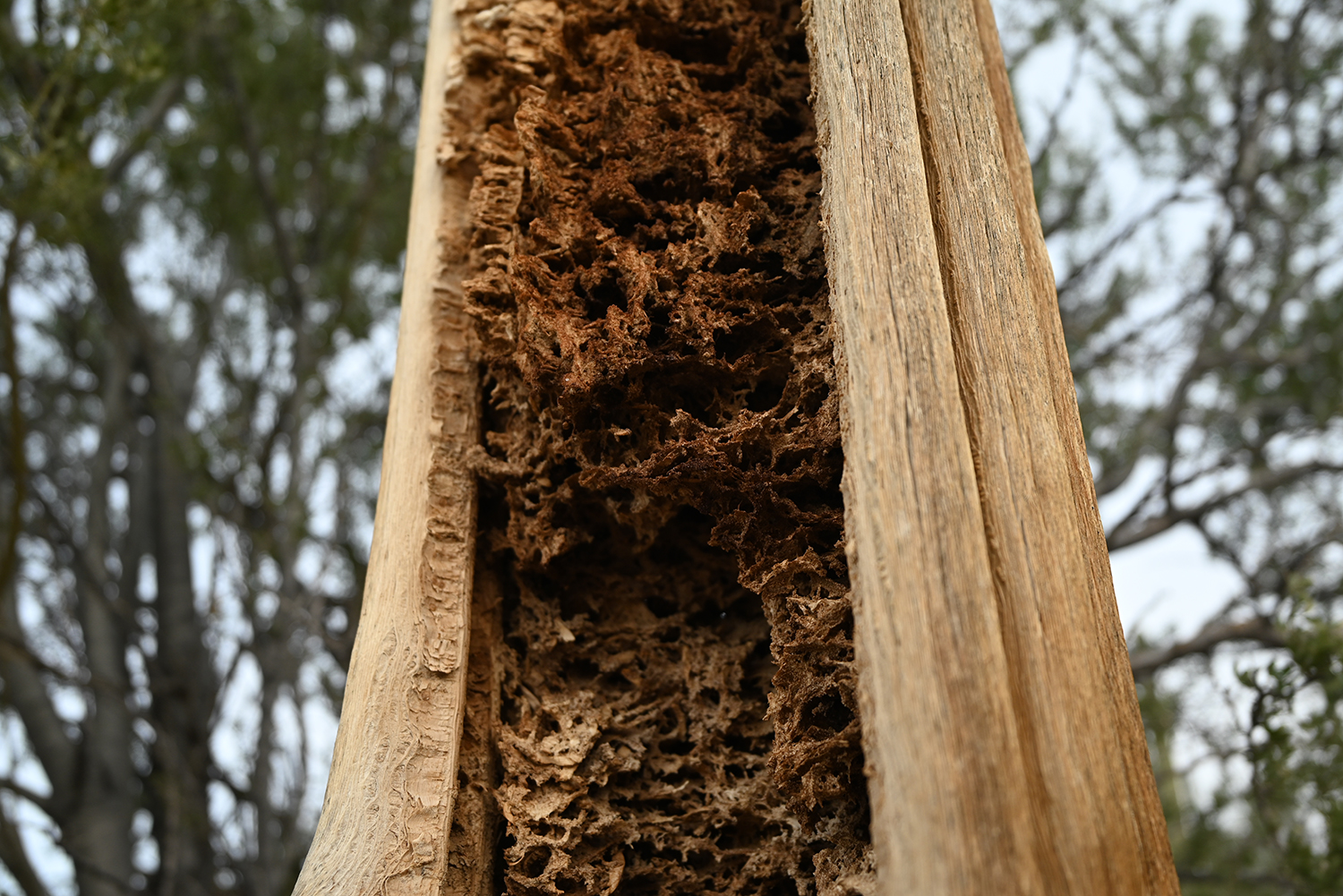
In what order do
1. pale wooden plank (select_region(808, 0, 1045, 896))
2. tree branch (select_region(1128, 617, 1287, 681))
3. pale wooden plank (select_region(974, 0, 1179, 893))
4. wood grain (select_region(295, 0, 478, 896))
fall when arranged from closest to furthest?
pale wooden plank (select_region(808, 0, 1045, 896)) → pale wooden plank (select_region(974, 0, 1179, 893)) → wood grain (select_region(295, 0, 478, 896)) → tree branch (select_region(1128, 617, 1287, 681))

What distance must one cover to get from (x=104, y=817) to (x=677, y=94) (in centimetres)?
376

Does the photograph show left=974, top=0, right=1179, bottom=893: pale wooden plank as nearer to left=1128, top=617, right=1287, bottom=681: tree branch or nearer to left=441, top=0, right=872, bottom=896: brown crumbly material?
left=441, top=0, right=872, bottom=896: brown crumbly material

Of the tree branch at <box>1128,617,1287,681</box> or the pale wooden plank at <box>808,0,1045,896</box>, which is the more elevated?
the tree branch at <box>1128,617,1287,681</box>

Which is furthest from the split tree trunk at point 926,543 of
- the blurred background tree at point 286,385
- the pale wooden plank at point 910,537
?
the blurred background tree at point 286,385

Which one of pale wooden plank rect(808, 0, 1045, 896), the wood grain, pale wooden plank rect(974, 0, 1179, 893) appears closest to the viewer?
pale wooden plank rect(808, 0, 1045, 896)

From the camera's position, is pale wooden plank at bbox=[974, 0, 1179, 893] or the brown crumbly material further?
the brown crumbly material

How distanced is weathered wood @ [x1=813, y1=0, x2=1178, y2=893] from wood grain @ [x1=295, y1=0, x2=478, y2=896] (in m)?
0.66

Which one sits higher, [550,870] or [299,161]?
[299,161]

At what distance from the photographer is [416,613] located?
1.42 m

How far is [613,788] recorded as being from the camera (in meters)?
1.41

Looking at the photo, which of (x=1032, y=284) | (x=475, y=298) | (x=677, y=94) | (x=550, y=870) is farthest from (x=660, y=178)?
(x=550, y=870)

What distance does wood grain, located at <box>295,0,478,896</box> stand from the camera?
4.22 ft

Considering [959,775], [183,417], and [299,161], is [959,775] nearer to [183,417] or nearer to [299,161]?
[183,417]

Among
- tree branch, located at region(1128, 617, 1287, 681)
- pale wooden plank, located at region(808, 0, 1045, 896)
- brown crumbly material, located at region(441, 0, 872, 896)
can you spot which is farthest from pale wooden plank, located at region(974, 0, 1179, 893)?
tree branch, located at region(1128, 617, 1287, 681)
